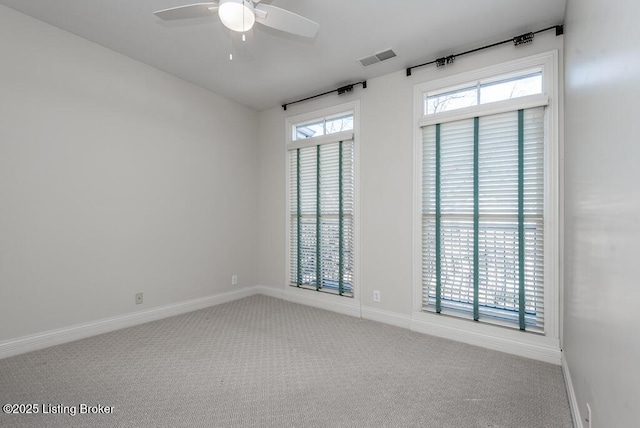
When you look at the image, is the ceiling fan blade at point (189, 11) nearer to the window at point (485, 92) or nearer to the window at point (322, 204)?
the window at point (322, 204)

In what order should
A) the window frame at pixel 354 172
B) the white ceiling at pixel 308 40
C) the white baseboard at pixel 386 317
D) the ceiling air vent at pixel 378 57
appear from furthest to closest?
the window frame at pixel 354 172 → the white baseboard at pixel 386 317 → the ceiling air vent at pixel 378 57 → the white ceiling at pixel 308 40

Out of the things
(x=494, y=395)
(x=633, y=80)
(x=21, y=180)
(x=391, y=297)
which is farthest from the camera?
(x=391, y=297)

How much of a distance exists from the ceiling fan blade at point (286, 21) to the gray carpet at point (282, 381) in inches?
98.9

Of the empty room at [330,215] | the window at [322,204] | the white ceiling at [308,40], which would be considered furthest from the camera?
the window at [322,204]

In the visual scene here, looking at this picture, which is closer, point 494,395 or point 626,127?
point 626,127

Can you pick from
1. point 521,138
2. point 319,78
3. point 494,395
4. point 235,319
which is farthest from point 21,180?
point 521,138

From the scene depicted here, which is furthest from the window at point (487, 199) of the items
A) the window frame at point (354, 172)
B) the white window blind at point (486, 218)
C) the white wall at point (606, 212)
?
the window frame at point (354, 172)

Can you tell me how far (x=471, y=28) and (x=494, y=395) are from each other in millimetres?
2914

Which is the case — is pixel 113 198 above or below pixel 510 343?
above

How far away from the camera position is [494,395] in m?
2.10

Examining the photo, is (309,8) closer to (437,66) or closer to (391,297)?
(437,66)

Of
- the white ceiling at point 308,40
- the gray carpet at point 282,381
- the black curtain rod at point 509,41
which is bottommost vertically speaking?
the gray carpet at point 282,381

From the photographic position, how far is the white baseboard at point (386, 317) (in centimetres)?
339

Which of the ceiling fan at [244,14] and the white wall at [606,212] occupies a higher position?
the ceiling fan at [244,14]
